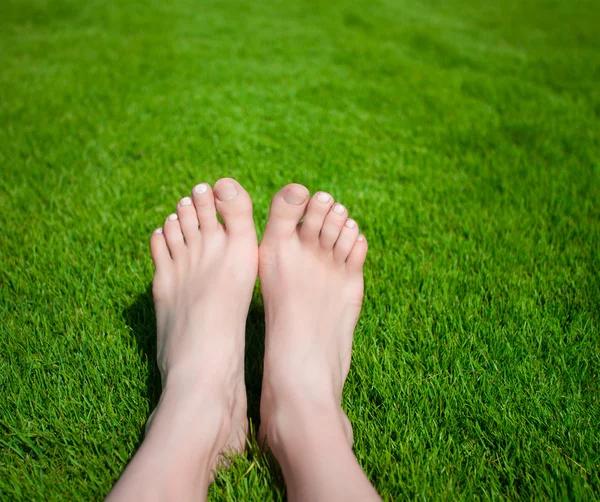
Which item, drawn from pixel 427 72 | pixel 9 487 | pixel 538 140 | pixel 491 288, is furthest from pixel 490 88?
pixel 9 487

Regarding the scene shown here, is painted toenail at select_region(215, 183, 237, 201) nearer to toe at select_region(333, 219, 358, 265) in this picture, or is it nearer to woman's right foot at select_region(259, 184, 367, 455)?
woman's right foot at select_region(259, 184, 367, 455)

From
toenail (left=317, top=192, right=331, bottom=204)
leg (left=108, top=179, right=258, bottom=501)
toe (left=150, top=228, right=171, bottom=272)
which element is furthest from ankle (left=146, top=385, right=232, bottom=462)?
toenail (left=317, top=192, right=331, bottom=204)

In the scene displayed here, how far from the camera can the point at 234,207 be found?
5.23ft

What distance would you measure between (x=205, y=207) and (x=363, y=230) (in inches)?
31.2

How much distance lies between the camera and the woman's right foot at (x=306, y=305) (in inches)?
47.9

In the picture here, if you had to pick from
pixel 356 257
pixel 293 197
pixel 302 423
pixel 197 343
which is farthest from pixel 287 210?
pixel 302 423

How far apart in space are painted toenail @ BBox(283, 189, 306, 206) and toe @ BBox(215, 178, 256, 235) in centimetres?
15

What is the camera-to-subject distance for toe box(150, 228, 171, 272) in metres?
1.63

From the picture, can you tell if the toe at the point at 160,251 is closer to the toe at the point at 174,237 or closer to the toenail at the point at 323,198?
the toe at the point at 174,237

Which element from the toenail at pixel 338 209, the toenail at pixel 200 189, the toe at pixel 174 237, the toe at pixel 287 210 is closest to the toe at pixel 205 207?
the toenail at pixel 200 189

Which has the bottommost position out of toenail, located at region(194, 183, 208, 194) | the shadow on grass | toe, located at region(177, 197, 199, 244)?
the shadow on grass

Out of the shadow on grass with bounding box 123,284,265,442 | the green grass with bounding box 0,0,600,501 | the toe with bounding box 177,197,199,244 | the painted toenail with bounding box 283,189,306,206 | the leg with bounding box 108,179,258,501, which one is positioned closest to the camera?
the leg with bounding box 108,179,258,501

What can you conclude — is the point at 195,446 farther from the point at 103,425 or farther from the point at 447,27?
the point at 447,27

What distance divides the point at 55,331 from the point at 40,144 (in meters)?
1.71
